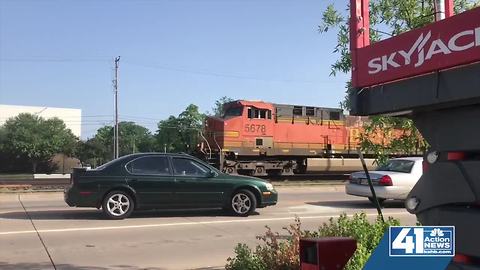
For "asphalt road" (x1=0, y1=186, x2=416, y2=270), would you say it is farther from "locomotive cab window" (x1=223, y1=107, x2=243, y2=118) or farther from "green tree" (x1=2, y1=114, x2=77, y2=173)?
"green tree" (x1=2, y1=114, x2=77, y2=173)

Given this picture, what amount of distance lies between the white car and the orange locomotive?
1096 cm

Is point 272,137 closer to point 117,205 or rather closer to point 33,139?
point 117,205

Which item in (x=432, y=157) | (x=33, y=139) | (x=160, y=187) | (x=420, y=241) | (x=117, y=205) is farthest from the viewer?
(x=33, y=139)

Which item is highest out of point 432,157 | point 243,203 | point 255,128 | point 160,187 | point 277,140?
point 255,128

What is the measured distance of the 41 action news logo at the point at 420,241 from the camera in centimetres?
297

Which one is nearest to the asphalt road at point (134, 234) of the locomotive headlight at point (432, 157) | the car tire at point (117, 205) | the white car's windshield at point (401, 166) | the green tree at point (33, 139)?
the car tire at point (117, 205)

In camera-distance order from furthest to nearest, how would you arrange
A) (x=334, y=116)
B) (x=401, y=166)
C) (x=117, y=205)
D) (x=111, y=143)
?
1. (x=111, y=143)
2. (x=334, y=116)
3. (x=401, y=166)
4. (x=117, y=205)

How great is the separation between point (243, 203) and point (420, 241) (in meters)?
10.7

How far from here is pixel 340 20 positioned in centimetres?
645

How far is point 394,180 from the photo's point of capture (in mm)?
15477

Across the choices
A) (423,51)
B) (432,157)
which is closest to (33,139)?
(432,157)

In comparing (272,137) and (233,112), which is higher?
(233,112)

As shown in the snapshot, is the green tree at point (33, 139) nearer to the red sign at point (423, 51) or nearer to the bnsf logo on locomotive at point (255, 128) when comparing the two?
the bnsf logo on locomotive at point (255, 128)

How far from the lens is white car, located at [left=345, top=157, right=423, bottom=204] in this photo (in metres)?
15.5
